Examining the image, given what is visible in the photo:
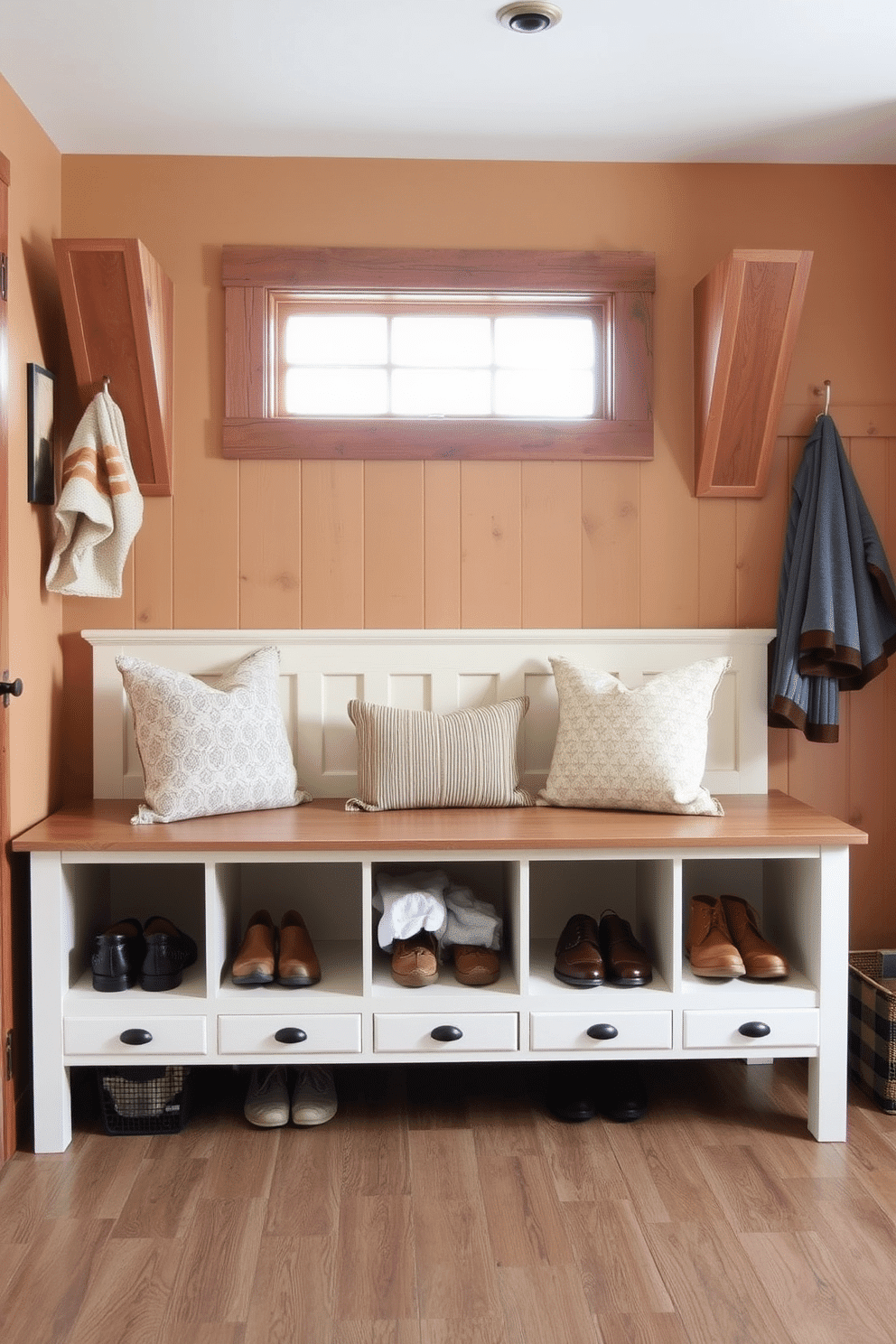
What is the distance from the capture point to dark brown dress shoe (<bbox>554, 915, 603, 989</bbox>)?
2426 millimetres

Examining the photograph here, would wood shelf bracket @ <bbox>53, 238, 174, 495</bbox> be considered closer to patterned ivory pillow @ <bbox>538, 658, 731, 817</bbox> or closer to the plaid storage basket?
patterned ivory pillow @ <bbox>538, 658, 731, 817</bbox>

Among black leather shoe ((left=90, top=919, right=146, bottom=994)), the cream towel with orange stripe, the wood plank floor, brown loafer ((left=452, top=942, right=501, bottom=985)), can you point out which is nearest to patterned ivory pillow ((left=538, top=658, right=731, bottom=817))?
brown loafer ((left=452, top=942, right=501, bottom=985))

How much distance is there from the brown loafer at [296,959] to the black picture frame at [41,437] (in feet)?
3.80

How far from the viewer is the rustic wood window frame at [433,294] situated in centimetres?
289

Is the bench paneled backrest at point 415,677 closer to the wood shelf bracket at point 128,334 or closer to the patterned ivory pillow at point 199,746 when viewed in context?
the patterned ivory pillow at point 199,746

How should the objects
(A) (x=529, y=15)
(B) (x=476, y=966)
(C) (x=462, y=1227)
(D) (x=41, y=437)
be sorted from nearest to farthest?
(C) (x=462, y=1227), (A) (x=529, y=15), (B) (x=476, y=966), (D) (x=41, y=437)

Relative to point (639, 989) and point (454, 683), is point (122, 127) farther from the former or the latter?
point (639, 989)

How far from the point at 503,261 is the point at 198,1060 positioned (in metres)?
2.07

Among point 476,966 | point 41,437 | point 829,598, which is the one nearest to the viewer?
point 476,966

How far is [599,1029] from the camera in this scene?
7.84ft

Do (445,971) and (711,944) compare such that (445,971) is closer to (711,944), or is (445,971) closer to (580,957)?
(580,957)

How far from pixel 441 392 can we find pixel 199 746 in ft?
3.84

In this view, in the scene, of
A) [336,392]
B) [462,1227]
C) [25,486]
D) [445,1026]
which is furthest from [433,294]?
[462,1227]

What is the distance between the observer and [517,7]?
2227 mm
